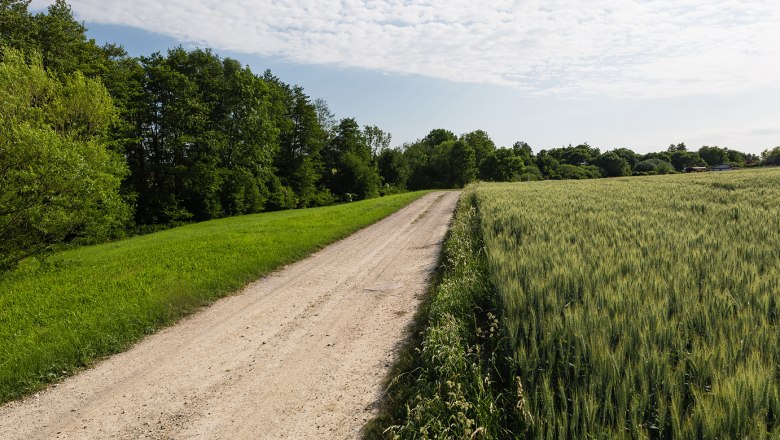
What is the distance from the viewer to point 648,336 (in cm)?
364

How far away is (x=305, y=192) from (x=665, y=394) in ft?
210

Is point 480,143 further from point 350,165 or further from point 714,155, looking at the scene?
point 714,155

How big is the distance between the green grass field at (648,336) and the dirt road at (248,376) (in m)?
2.78

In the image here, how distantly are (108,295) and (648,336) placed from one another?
1250 centimetres

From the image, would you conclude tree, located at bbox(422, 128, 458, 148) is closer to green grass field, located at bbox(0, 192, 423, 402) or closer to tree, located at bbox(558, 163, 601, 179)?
tree, located at bbox(558, 163, 601, 179)

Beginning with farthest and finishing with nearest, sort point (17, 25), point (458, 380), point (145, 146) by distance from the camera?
point (145, 146) < point (17, 25) < point (458, 380)

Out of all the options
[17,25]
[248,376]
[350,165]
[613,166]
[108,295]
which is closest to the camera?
[248,376]

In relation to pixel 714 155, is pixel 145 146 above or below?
below

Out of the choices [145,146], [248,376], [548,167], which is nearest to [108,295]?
[248,376]

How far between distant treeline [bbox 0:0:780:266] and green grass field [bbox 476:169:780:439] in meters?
17.2

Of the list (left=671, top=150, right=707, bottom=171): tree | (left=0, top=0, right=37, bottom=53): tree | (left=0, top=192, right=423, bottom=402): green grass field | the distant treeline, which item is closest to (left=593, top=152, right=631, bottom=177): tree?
(left=671, top=150, right=707, bottom=171): tree

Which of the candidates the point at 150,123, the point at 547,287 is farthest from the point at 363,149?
the point at 547,287

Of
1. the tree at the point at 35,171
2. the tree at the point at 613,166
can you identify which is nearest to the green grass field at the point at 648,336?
the tree at the point at 35,171

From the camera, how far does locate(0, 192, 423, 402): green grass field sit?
7504mm
